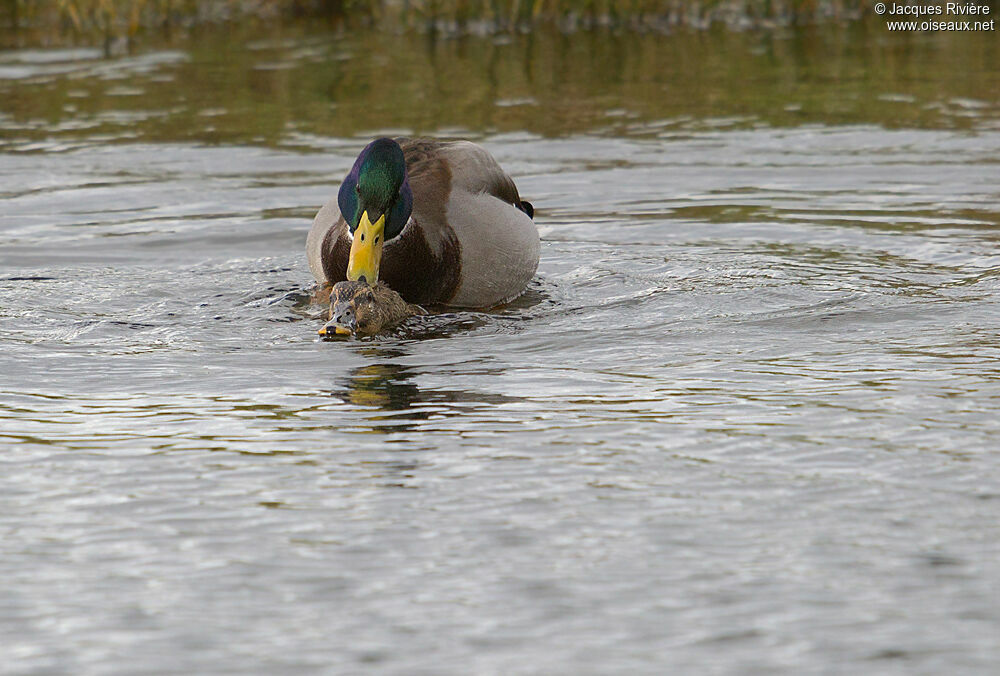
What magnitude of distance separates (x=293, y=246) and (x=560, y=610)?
5.61 metres

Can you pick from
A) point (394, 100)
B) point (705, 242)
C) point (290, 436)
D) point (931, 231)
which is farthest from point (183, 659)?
point (394, 100)

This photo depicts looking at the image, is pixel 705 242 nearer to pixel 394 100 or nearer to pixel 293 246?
pixel 293 246

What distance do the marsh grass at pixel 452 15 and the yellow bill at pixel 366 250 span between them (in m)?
12.5

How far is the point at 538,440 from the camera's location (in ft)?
16.4

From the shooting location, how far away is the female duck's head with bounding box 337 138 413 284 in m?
6.73

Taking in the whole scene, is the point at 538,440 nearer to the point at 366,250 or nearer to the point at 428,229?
the point at 366,250

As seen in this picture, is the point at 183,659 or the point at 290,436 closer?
the point at 183,659

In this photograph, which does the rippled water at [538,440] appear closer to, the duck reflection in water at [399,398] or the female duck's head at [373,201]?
the duck reflection in water at [399,398]

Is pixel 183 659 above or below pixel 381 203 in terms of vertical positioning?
below

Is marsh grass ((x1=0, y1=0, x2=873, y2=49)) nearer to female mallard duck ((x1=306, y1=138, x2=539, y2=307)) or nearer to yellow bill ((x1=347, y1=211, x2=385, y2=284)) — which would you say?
female mallard duck ((x1=306, y1=138, x2=539, y2=307))

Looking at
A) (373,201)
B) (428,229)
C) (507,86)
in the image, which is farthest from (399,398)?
(507,86)

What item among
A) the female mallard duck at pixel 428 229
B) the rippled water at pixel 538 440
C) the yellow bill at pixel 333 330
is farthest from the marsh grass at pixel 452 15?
the yellow bill at pixel 333 330

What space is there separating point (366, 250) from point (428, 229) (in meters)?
0.50

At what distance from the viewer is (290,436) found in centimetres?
512
